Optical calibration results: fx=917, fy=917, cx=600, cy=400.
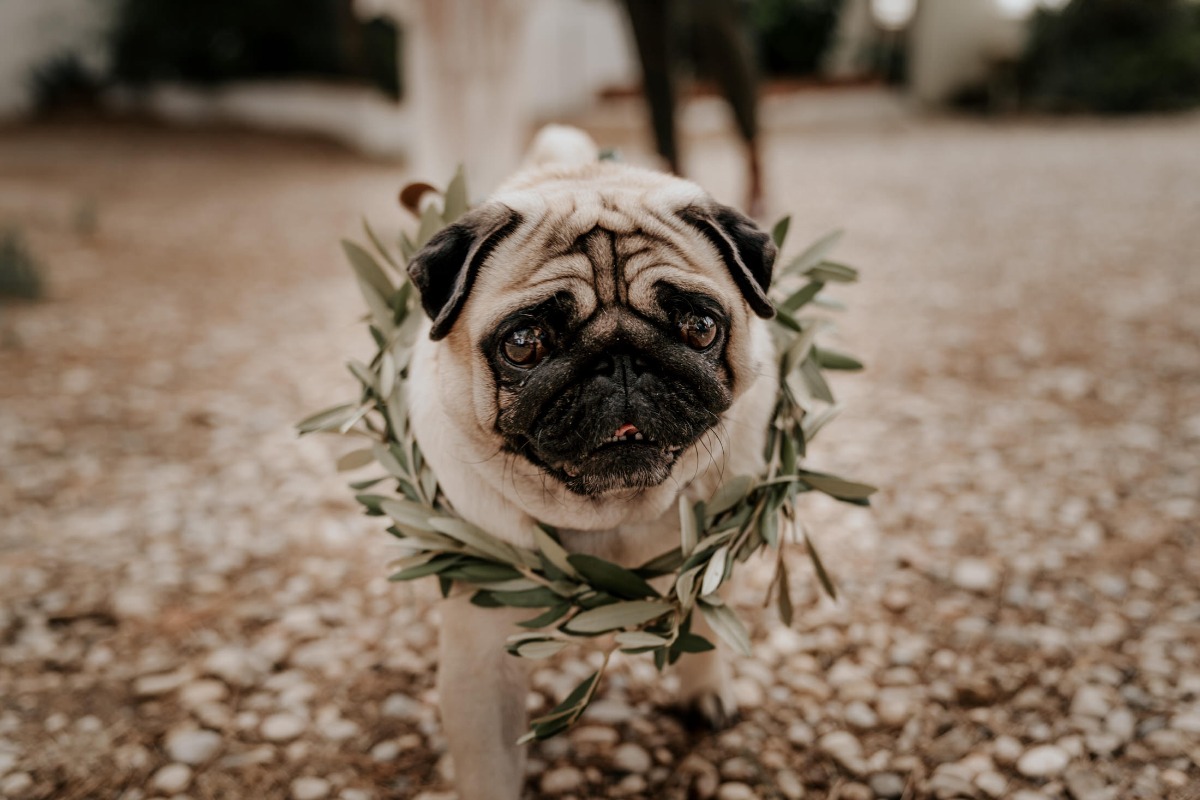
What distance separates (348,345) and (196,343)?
856mm

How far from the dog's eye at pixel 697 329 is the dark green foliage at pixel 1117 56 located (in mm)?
14030

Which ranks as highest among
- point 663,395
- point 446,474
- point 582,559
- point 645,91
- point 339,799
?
→ point 645,91

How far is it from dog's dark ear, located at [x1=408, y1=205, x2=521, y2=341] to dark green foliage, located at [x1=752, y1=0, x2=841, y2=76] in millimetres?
15705

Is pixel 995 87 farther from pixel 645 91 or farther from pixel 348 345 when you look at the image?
pixel 348 345

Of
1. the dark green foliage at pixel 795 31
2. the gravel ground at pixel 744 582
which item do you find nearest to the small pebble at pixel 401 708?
the gravel ground at pixel 744 582

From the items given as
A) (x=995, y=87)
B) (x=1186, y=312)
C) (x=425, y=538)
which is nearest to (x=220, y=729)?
(x=425, y=538)

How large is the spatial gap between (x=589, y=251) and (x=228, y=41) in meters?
14.8

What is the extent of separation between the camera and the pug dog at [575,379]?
1.56 meters

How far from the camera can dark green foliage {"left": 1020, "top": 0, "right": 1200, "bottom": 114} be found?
12.7m

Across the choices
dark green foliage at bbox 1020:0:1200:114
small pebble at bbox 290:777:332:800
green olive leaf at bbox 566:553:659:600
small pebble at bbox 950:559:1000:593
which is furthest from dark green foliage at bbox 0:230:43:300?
dark green foliage at bbox 1020:0:1200:114

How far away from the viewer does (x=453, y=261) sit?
→ 63.8 inches

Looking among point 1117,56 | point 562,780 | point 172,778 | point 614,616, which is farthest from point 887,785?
point 1117,56

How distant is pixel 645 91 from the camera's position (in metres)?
5.12

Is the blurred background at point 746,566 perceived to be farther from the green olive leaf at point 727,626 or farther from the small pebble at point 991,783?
the green olive leaf at point 727,626
